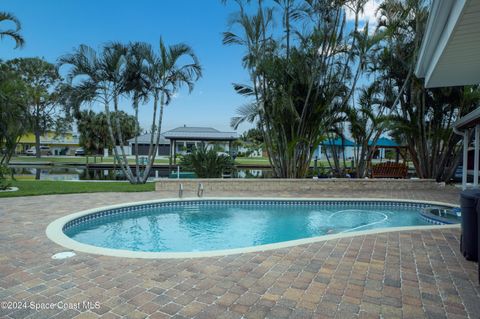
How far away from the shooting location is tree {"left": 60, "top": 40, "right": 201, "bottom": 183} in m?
11.8

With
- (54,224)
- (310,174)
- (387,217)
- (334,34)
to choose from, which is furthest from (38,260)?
(310,174)

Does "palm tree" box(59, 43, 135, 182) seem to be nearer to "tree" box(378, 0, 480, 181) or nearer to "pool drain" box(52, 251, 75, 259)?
"pool drain" box(52, 251, 75, 259)

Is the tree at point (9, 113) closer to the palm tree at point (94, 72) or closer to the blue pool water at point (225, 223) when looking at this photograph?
the palm tree at point (94, 72)

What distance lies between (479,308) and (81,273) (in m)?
4.20

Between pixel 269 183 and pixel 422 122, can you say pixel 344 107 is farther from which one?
pixel 269 183

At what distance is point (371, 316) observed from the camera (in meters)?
2.81

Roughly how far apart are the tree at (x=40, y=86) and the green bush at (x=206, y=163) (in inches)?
803

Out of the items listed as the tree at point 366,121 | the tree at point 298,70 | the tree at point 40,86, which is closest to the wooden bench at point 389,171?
the tree at point 366,121

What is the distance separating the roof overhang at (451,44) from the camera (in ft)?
9.50

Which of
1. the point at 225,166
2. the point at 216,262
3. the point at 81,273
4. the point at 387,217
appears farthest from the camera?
the point at 225,166

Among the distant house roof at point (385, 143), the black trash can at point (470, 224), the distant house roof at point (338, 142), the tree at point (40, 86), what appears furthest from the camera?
the tree at point (40, 86)

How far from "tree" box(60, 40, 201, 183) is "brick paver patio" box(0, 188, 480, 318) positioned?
834 centimetres

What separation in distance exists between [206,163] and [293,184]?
373 cm

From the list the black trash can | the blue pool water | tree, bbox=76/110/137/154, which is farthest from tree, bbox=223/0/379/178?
tree, bbox=76/110/137/154
